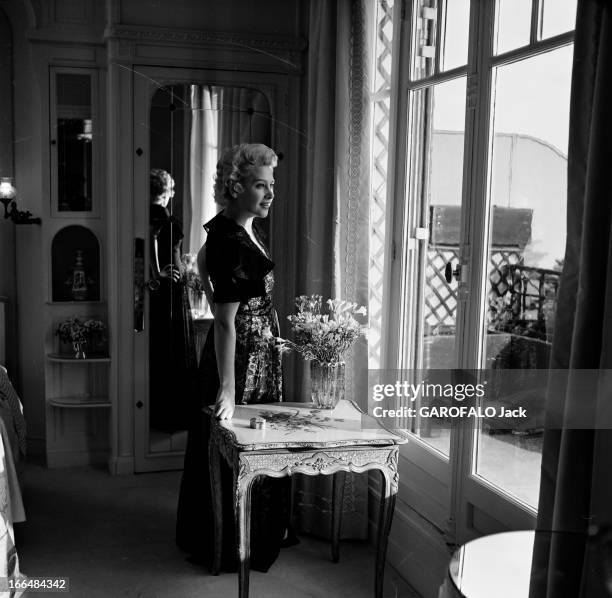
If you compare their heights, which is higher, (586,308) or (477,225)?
(477,225)

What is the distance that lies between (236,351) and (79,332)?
1374 millimetres

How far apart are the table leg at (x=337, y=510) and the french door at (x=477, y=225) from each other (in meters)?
0.28

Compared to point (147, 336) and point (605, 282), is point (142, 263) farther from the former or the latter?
point (605, 282)

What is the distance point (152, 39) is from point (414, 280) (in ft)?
5.70

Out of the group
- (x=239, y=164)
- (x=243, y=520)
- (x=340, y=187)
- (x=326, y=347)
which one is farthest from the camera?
(x=340, y=187)

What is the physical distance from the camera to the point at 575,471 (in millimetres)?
1805

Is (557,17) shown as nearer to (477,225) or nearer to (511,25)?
(511,25)

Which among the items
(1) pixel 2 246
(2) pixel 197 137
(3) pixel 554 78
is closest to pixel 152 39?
(2) pixel 197 137

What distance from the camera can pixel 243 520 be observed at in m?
2.51

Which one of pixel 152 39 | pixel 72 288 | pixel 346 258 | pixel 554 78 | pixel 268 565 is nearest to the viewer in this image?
pixel 554 78

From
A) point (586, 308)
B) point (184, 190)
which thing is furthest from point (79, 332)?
point (586, 308)

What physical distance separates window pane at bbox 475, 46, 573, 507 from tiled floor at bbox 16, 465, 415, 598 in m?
0.82

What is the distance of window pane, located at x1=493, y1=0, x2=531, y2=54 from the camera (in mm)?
2357

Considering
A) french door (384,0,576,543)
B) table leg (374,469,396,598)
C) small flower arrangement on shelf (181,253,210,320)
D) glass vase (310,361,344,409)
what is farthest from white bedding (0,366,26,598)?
french door (384,0,576,543)
